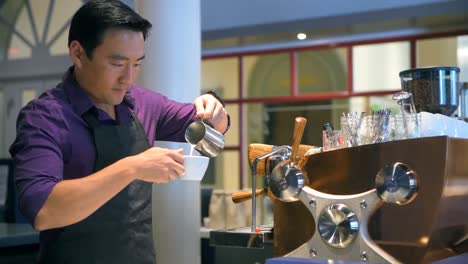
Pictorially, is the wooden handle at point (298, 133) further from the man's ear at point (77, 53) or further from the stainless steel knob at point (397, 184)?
the man's ear at point (77, 53)

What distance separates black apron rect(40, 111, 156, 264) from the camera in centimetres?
169

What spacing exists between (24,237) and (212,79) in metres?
6.06

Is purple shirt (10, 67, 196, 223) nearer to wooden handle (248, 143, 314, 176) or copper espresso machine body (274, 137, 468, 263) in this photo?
wooden handle (248, 143, 314, 176)

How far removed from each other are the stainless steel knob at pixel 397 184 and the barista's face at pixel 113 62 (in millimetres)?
650

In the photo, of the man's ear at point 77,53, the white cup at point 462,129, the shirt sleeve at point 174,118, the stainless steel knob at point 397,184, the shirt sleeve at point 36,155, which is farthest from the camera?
the shirt sleeve at point 174,118

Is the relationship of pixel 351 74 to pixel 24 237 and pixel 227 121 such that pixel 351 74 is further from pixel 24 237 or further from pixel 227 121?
pixel 227 121

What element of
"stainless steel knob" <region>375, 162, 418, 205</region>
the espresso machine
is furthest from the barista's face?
"stainless steel knob" <region>375, 162, 418, 205</region>

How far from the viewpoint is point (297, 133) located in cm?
159

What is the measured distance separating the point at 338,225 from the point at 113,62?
650 mm

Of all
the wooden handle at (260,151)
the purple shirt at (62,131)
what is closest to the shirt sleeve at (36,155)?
the purple shirt at (62,131)

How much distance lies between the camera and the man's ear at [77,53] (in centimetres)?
168

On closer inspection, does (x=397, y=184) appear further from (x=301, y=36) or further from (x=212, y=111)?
(x=301, y=36)

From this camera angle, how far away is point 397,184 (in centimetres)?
135

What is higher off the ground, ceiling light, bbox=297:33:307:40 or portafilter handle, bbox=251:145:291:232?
ceiling light, bbox=297:33:307:40
